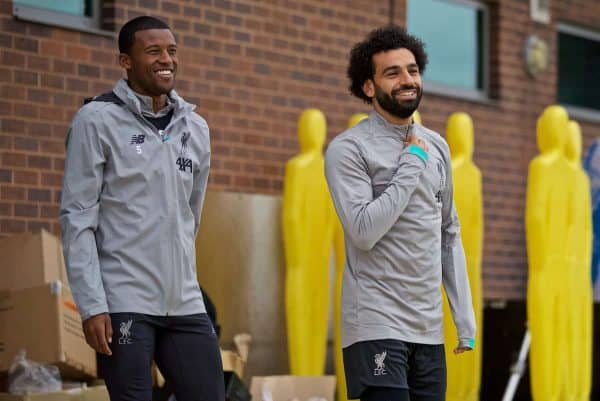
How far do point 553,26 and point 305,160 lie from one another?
12.0ft

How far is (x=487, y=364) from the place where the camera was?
8703 mm

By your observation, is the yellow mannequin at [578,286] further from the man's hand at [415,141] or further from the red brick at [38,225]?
the man's hand at [415,141]

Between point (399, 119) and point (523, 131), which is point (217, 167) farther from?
point (399, 119)

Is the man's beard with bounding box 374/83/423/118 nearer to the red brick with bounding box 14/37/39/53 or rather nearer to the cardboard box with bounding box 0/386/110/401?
the cardboard box with bounding box 0/386/110/401

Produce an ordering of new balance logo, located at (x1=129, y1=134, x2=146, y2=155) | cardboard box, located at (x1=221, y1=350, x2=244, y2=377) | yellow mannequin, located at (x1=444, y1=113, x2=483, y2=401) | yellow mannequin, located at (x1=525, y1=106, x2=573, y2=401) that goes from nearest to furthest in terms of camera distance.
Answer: new balance logo, located at (x1=129, y1=134, x2=146, y2=155) → cardboard box, located at (x1=221, y1=350, x2=244, y2=377) → yellow mannequin, located at (x1=444, y1=113, x2=483, y2=401) → yellow mannequin, located at (x1=525, y1=106, x2=573, y2=401)

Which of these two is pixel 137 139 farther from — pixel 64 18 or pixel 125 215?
pixel 64 18

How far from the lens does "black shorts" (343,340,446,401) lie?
4004 millimetres

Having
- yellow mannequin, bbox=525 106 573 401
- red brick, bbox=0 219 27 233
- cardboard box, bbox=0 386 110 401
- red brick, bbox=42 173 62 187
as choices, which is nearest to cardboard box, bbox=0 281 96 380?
cardboard box, bbox=0 386 110 401

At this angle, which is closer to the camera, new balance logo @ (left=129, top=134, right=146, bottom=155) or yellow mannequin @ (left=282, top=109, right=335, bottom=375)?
new balance logo @ (left=129, top=134, right=146, bottom=155)

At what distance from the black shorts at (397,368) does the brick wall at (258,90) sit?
3.18 m

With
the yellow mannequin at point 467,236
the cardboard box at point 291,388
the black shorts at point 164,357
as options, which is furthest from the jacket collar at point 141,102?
the yellow mannequin at point 467,236

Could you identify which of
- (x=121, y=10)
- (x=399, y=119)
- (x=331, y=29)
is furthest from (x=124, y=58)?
(x=331, y=29)

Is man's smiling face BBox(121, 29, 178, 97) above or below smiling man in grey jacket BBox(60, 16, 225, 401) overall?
above

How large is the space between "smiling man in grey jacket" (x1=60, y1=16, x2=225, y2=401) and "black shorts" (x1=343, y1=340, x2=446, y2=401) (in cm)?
43
